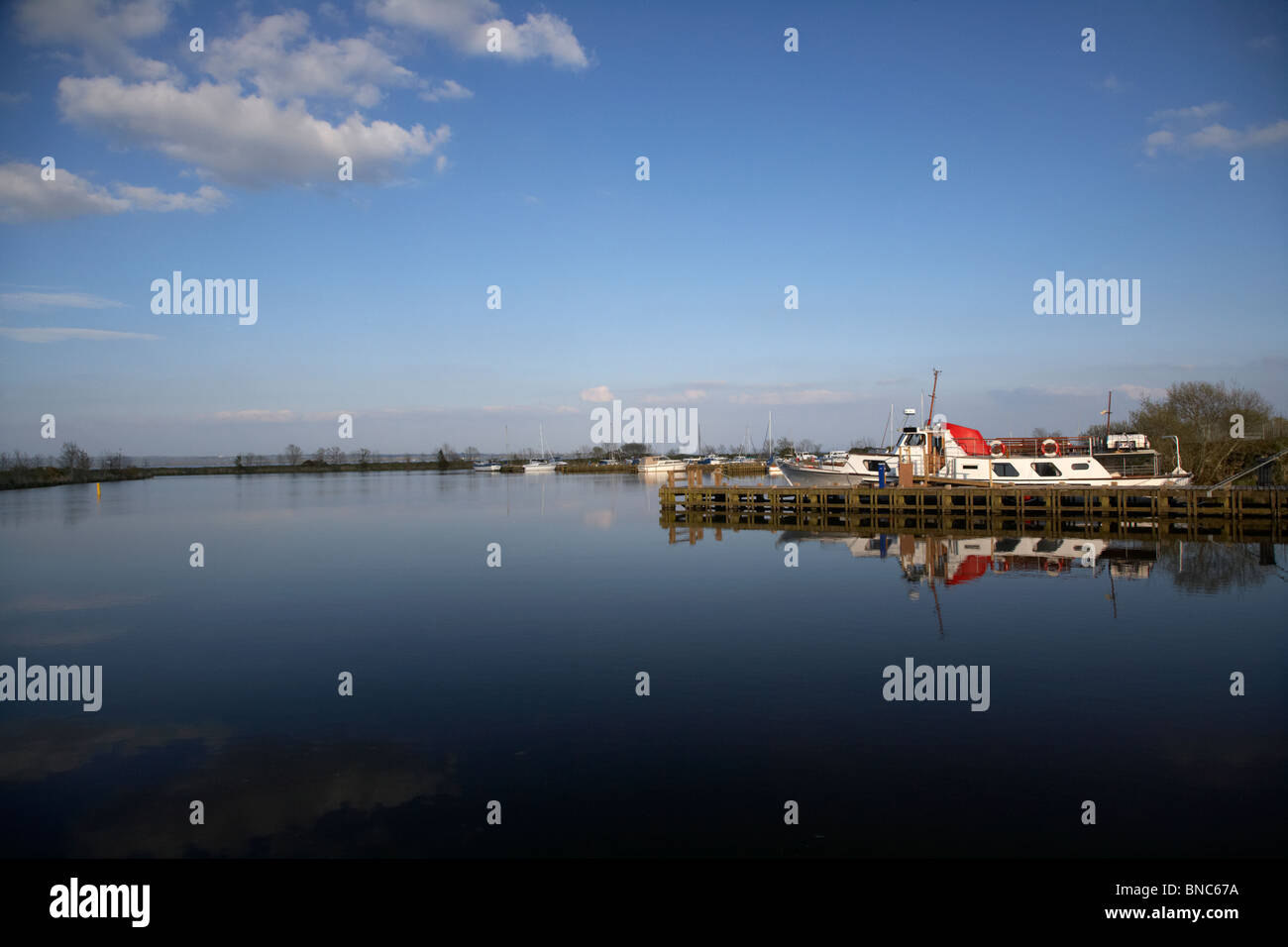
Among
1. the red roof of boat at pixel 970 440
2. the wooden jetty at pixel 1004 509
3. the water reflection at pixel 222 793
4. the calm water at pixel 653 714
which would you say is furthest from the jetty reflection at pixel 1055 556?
the water reflection at pixel 222 793

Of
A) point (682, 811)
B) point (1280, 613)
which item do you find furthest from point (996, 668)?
point (1280, 613)

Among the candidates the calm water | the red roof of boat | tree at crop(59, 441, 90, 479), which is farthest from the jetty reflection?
tree at crop(59, 441, 90, 479)

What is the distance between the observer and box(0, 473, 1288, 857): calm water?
780 cm

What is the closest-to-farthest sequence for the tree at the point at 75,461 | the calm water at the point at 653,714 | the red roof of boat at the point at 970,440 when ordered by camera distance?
the calm water at the point at 653,714
the red roof of boat at the point at 970,440
the tree at the point at 75,461

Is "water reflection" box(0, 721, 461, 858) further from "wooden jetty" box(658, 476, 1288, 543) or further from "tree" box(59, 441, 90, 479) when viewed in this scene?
"tree" box(59, 441, 90, 479)

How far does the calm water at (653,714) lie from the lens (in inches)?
307

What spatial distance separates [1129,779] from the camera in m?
8.70

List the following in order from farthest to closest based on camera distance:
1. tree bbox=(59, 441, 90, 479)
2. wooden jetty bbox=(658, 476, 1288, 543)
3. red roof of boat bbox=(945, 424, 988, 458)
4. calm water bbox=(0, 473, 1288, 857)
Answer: tree bbox=(59, 441, 90, 479) → red roof of boat bbox=(945, 424, 988, 458) → wooden jetty bbox=(658, 476, 1288, 543) → calm water bbox=(0, 473, 1288, 857)

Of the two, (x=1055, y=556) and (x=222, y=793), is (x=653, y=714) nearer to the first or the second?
(x=222, y=793)

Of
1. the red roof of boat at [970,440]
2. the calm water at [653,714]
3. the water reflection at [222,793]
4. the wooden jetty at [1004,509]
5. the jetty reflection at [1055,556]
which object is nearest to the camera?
the water reflection at [222,793]

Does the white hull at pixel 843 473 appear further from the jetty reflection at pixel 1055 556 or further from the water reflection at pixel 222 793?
the water reflection at pixel 222 793

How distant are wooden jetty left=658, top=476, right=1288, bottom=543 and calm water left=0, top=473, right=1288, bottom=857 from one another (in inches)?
448

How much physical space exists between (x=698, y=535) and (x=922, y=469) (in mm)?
16085

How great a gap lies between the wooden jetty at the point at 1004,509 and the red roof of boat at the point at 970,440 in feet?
14.3
